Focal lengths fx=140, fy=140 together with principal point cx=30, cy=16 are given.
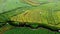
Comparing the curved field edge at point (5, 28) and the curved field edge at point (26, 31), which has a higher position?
the curved field edge at point (5, 28)

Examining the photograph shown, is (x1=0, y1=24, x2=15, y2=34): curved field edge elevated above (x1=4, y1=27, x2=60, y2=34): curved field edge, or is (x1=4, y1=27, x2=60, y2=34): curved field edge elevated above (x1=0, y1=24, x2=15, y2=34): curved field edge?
(x1=0, y1=24, x2=15, y2=34): curved field edge

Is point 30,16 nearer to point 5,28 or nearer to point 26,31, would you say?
point 26,31

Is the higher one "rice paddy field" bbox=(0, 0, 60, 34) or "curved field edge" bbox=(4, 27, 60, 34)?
"rice paddy field" bbox=(0, 0, 60, 34)

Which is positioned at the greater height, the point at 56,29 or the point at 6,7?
the point at 6,7

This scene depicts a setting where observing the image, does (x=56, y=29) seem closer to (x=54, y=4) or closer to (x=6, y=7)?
(x=54, y=4)

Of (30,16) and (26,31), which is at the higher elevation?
(30,16)

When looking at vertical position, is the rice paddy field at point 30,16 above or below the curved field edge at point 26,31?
above

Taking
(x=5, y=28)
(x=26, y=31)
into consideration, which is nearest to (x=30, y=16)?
(x=26, y=31)

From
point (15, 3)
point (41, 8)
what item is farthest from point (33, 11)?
point (15, 3)
